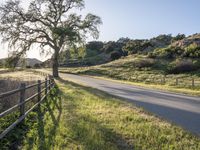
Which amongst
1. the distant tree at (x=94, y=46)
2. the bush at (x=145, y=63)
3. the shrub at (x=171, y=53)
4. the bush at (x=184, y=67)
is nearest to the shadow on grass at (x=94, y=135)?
the bush at (x=184, y=67)

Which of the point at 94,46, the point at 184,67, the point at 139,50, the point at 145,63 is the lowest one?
the point at 184,67

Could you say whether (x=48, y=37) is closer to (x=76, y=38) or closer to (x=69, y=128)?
(x=76, y=38)

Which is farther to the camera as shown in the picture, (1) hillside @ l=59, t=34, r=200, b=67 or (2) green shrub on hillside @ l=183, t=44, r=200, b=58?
(2) green shrub on hillside @ l=183, t=44, r=200, b=58

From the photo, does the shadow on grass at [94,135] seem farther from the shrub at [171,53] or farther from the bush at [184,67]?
the shrub at [171,53]

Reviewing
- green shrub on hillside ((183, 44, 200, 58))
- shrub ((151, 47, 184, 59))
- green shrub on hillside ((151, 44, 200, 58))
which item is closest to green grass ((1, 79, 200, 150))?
green shrub on hillside ((183, 44, 200, 58))

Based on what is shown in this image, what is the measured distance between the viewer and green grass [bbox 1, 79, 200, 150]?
7.88 m

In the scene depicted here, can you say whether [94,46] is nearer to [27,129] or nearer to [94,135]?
[27,129]

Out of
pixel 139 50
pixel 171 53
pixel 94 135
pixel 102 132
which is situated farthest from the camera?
pixel 139 50

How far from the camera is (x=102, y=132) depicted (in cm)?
912

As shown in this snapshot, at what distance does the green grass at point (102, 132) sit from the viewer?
310 inches

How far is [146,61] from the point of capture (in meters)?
60.0

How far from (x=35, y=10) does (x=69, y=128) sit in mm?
34746

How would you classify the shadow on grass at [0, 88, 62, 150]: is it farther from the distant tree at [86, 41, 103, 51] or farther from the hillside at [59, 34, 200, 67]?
the distant tree at [86, 41, 103, 51]

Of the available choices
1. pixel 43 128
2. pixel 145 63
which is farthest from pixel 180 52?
pixel 43 128
